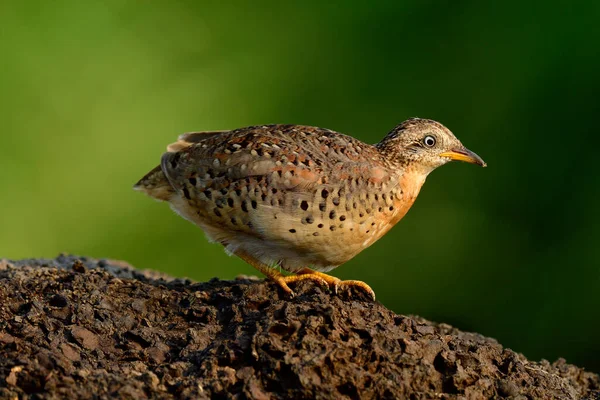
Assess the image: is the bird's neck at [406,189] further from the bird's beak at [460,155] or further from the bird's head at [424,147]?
the bird's beak at [460,155]

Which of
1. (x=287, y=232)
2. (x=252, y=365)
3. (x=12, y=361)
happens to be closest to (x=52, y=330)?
A: (x=12, y=361)

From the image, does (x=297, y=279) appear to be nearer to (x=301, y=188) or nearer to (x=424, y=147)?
(x=301, y=188)

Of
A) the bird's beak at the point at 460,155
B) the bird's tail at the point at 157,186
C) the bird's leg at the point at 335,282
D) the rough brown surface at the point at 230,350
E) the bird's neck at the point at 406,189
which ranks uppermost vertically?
the bird's tail at the point at 157,186

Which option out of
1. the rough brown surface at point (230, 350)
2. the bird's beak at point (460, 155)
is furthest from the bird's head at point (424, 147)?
the rough brown surface at point (230, 350)

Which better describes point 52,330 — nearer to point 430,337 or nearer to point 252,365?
point 252,365

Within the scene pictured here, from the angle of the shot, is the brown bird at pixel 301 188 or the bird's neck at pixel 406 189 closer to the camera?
the brown bird at pixel 301 188

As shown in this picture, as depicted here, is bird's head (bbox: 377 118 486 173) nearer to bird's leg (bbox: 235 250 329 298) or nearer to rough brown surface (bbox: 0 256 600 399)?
bird's leg (bbox: 235 250 329 298)

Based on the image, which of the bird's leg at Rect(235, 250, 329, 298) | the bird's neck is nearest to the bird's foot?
the bird's leg at Rect(235, 250, 329, 298)

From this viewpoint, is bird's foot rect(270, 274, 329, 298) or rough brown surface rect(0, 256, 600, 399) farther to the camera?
bird's foot rect(270, 274, 329, 298)
